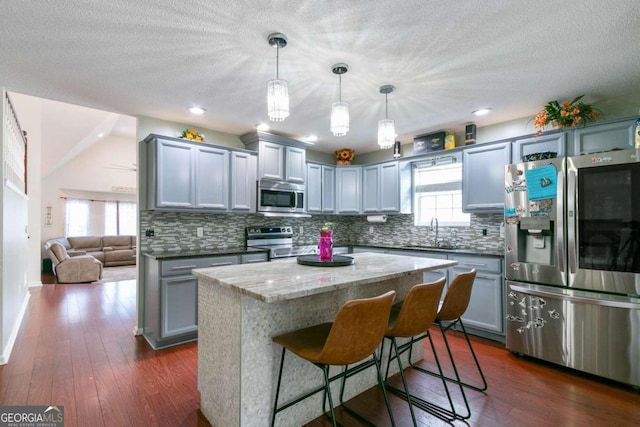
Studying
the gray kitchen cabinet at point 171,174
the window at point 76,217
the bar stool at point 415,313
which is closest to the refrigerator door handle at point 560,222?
the bar stool at point 415,313

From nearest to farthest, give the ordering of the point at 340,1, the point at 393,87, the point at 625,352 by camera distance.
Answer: the point at 340,1, the point at 625,352, the point at 393,87

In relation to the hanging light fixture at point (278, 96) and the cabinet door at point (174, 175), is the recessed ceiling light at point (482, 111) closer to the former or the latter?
the hanging light fixture at point (278, 96)

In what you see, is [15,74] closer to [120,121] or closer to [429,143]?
[429,143]

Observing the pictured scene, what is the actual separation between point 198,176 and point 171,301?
1.43 m

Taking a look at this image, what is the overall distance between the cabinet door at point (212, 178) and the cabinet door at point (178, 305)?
0.93 m

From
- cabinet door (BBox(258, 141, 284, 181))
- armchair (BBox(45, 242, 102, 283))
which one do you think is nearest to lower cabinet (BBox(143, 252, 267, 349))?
cabinet door (BBox(258, 141, 284, 181))

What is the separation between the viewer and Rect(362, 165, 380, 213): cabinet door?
4.84 meters

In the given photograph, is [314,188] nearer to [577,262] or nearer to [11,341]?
[577,262]

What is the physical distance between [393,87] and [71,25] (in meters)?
2.36

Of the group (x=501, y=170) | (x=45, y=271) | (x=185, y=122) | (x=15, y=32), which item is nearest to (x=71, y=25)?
(x=15, y=32)

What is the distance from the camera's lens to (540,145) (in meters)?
3.13

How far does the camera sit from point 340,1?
1.67 meters

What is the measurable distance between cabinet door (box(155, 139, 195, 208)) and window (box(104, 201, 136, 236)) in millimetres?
7847

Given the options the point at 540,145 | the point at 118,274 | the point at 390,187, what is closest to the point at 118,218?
the point at 118,274
